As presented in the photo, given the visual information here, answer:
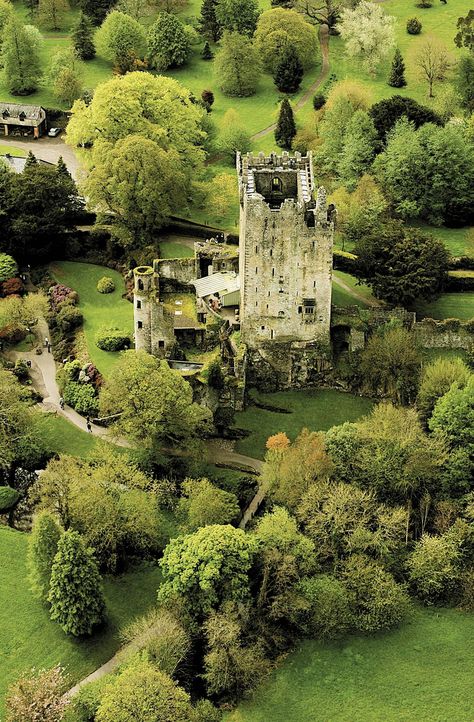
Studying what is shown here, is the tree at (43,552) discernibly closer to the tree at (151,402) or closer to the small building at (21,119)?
the tree at (151,402)

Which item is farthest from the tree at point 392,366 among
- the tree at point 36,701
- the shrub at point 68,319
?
the tree at point 36,701

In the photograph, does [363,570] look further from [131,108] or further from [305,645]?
[131,108]

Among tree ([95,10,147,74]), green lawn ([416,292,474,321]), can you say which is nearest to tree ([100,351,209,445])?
green lawn ([416,292,474,321])

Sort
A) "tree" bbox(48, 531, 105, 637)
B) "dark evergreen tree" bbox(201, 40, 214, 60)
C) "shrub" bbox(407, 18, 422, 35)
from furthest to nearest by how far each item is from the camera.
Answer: "shrub" bbox(407, 18, 422, 35) < "dark evergreen tree" bbox(201, 40, 214, 60) < "tree" bbox(48, 531, 105, 637)

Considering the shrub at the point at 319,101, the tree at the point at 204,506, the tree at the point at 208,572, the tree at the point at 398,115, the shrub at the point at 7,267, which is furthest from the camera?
the shrub at the point at 319,101

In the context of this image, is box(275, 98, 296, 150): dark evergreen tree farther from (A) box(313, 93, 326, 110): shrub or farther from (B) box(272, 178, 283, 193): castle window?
(B) box(272, 178, 283, 193): castle window
